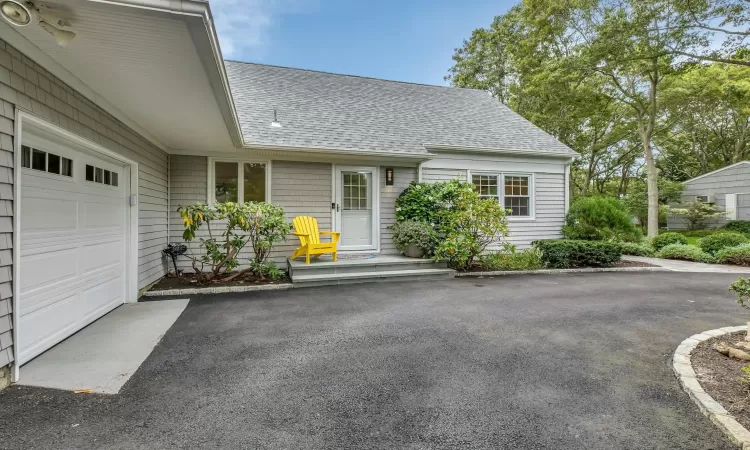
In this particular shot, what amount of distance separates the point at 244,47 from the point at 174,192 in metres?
10.6

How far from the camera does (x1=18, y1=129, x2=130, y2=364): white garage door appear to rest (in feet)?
8.69

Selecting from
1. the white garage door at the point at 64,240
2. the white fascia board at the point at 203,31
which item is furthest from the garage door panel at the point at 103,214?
the white fascia board at the point at 203,31

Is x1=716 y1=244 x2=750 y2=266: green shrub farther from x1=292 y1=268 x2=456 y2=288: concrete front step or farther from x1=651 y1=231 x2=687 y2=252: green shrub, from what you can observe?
x1=292 y1=268 x2=456 y2=288: concrete front step

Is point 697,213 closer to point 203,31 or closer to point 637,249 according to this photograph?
point 637,249

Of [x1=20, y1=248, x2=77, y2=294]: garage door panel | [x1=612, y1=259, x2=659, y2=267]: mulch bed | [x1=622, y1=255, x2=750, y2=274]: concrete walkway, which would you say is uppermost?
[x1=20, y1=248, x2=77, y2=294]: garage door panel

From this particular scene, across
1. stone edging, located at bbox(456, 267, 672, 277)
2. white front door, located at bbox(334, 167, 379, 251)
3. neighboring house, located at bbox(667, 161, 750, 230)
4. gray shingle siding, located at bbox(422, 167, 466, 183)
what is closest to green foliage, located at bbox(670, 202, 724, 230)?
neighboring house, located at bbox(667, 161, 750, 230)

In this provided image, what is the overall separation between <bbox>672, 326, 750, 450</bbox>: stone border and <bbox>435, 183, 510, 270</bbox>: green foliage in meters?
3.64

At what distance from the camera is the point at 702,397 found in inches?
82.2

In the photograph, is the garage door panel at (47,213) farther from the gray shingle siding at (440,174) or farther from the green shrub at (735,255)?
the green shrub at (735,255)

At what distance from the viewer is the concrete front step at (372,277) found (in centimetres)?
557

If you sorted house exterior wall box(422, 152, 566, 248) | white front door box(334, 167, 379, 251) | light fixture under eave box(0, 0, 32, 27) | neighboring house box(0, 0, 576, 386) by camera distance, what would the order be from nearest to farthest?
light fixture under eave box(0, 0, 32, 27) < neighboring house box(0, 0, 576, 386) < white front door box(334, 167, 379, 251) < house exterior wall box(422, 152, 566, 248)

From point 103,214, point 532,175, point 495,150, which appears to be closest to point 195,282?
point 103,214

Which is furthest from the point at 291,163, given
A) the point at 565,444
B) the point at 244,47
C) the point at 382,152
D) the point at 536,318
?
the point at 244,47

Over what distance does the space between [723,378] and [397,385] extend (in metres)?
2.24
